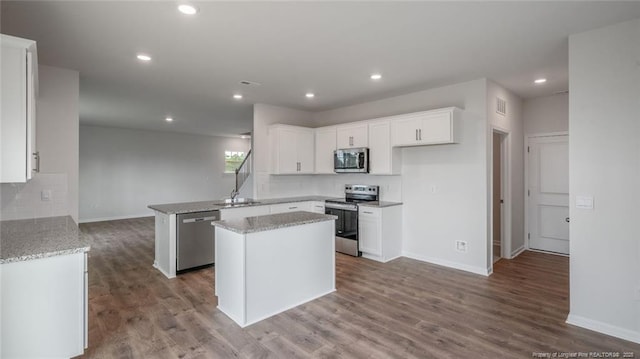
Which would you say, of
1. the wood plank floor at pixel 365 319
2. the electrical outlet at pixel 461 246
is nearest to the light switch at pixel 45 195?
the wood plank floor at pixel 365 319

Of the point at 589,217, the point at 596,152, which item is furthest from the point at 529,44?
the point at 589,217

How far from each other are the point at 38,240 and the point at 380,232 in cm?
382

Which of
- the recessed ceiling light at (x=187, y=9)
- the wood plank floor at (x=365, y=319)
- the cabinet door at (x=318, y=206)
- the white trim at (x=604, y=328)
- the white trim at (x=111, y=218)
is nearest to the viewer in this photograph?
the recessed ceiling light at (x=187, y=9)

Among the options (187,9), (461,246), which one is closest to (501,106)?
(461,246)

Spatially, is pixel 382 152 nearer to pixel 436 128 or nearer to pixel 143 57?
pixel 436 128

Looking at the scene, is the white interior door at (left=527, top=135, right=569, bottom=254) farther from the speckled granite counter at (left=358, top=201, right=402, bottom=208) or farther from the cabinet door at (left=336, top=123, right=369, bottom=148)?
the cabinet door at (left=336, top=123, right=369, bottom=148)

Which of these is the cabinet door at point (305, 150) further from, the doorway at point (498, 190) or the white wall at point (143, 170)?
the white wall at point (143, 170)

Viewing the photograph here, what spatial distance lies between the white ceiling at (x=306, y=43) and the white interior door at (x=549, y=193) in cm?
100

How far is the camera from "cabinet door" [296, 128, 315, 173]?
583 cm

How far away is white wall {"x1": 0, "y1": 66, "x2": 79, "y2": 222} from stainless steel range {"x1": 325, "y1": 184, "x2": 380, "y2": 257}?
3554mm

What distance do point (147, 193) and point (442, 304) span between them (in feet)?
29.4

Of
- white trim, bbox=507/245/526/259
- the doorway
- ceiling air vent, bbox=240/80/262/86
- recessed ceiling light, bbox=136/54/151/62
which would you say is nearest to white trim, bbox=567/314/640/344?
the doorway

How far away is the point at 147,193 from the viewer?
9.52m

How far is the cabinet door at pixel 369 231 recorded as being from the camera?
4.76 meters
